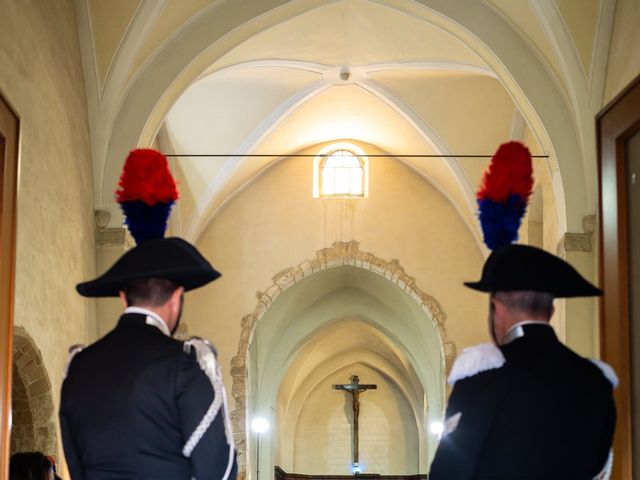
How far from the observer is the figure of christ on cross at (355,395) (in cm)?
3139

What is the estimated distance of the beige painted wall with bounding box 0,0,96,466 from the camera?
9344 mm

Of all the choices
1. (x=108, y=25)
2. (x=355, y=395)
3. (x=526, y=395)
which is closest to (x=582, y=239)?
(x=108, y=25)

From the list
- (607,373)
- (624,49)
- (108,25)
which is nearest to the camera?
(607,373)

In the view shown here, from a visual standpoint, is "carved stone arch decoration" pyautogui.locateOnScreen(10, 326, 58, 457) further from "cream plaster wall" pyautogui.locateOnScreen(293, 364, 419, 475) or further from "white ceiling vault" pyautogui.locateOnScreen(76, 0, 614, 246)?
"cream plaster wall" pyautogui.locateOnScreen(293, 364, 419, 475)

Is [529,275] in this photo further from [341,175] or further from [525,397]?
[341,175]

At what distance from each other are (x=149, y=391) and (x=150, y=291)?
15.5 inches

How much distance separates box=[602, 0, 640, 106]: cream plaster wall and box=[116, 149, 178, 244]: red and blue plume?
586 centimetres

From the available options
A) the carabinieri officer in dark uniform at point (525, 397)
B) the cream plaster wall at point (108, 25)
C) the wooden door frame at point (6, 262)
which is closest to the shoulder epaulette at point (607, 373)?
the carabinieri officer in dark uniform at point (525, 397)

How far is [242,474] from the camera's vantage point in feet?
60.5

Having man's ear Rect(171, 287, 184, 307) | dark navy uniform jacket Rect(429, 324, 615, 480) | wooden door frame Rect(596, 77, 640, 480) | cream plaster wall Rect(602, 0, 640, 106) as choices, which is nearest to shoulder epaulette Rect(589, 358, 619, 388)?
dark navy uniform jacket Rect(429, 324, 615, 480)

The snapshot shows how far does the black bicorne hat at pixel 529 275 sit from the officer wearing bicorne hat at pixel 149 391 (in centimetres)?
111

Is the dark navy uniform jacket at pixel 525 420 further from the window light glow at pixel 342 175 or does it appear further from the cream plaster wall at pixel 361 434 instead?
the cream plaster wall at pixel 361 434

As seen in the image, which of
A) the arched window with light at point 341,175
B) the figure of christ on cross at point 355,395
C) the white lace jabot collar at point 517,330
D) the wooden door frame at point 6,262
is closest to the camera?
the white lace jabot collar at point 517,330

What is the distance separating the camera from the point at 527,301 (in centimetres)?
450
